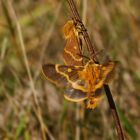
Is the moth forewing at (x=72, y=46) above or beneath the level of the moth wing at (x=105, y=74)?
above

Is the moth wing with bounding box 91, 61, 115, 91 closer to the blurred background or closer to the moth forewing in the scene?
the moth forewing

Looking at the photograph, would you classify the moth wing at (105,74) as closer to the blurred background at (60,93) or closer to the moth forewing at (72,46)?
the moth forewing at (72,46)

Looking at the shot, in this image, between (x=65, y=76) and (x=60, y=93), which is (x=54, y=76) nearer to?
(x=65, y=76)

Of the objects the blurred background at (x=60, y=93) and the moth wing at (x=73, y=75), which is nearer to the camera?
the moth wing at (x=73, y=75)

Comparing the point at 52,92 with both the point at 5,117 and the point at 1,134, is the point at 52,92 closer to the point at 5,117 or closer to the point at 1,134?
the point at 5,117

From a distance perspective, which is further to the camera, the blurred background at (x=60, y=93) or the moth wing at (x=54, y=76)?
the blurred background at (x=60, y=93)

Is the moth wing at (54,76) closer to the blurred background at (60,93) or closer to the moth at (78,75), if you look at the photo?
the moth at (78,75)

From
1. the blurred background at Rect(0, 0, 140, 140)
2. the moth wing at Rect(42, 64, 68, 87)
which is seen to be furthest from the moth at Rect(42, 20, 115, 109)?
the blurred background at Rect(0, 0, 140, 140)

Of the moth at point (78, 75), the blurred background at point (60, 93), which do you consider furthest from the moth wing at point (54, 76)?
the blurred background at point (60, 93)

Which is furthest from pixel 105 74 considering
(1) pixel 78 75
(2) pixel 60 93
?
(2) pixel 60 93
